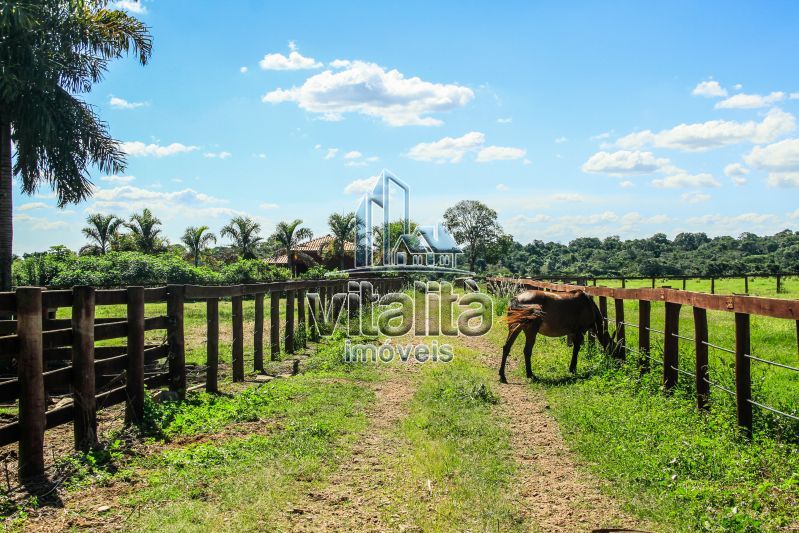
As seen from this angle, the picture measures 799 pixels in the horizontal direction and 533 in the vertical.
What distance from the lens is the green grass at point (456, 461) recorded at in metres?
4.25

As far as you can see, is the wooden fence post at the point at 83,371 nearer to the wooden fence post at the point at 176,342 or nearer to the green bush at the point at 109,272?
the wooden fence post at the point at 176,342

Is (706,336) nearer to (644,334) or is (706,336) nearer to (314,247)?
(644,334)

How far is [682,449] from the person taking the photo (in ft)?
16.9

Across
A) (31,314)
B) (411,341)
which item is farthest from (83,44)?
(31,314)

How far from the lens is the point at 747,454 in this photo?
4.94 metres

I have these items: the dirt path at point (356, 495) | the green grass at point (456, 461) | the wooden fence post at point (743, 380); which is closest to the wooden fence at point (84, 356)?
the dirt path at point (356, 495)

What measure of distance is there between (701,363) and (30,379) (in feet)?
21.7

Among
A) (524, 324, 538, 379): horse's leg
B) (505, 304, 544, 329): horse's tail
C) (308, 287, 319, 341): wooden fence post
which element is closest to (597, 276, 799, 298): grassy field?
(308, 287, 319, 341): wooden fence post

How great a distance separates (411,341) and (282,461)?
9116 millimetres

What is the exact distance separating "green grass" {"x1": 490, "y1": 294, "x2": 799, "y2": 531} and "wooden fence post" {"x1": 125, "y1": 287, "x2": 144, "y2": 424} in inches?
182

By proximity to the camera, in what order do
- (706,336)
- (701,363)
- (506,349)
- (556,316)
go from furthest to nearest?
1. (556,316)
2. (506,349)
3. (706,336)
4. (701,363)

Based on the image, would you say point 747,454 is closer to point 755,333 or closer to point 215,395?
point 215,395

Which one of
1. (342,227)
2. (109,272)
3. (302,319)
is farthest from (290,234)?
A: (302,319)

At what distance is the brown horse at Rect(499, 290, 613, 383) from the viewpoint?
1019cm
